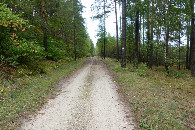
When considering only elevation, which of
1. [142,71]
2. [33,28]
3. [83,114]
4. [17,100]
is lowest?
[83,114]

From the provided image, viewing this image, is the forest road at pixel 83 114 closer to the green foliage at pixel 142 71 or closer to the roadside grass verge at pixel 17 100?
the roadside grass verge at pixel 17 100

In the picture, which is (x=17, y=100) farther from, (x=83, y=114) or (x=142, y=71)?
(x=142, y=71)

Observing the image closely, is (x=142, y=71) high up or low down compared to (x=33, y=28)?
down

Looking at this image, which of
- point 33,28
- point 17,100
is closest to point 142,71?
point 17,100

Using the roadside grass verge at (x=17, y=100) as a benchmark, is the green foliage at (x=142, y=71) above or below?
above

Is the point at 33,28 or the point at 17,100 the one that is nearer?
the point at 17,100

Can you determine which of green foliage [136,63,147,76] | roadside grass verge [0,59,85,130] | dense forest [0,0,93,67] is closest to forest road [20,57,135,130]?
roadside grass verge [0,59,85,130]

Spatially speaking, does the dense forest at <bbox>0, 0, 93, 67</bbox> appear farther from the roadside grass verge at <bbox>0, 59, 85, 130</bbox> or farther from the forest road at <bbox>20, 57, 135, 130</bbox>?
the forest road at <bbox>20, 57, 135, 130</bbox>

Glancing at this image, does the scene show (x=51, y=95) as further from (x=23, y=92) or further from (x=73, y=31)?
(x=73, y=31)

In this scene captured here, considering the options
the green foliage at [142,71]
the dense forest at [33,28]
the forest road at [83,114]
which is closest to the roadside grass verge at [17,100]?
the forest road at [83,114]

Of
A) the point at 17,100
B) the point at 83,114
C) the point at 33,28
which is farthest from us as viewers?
the point at 33,28

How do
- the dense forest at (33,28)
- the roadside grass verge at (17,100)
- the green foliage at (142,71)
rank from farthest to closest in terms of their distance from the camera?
the green foliage at (142,71) < the dense forest at (33,28) < the roadside grass verge at (17,100)

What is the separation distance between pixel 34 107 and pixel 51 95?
162cm

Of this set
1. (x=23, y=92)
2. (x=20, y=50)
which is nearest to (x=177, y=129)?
(x=23, y=92)
